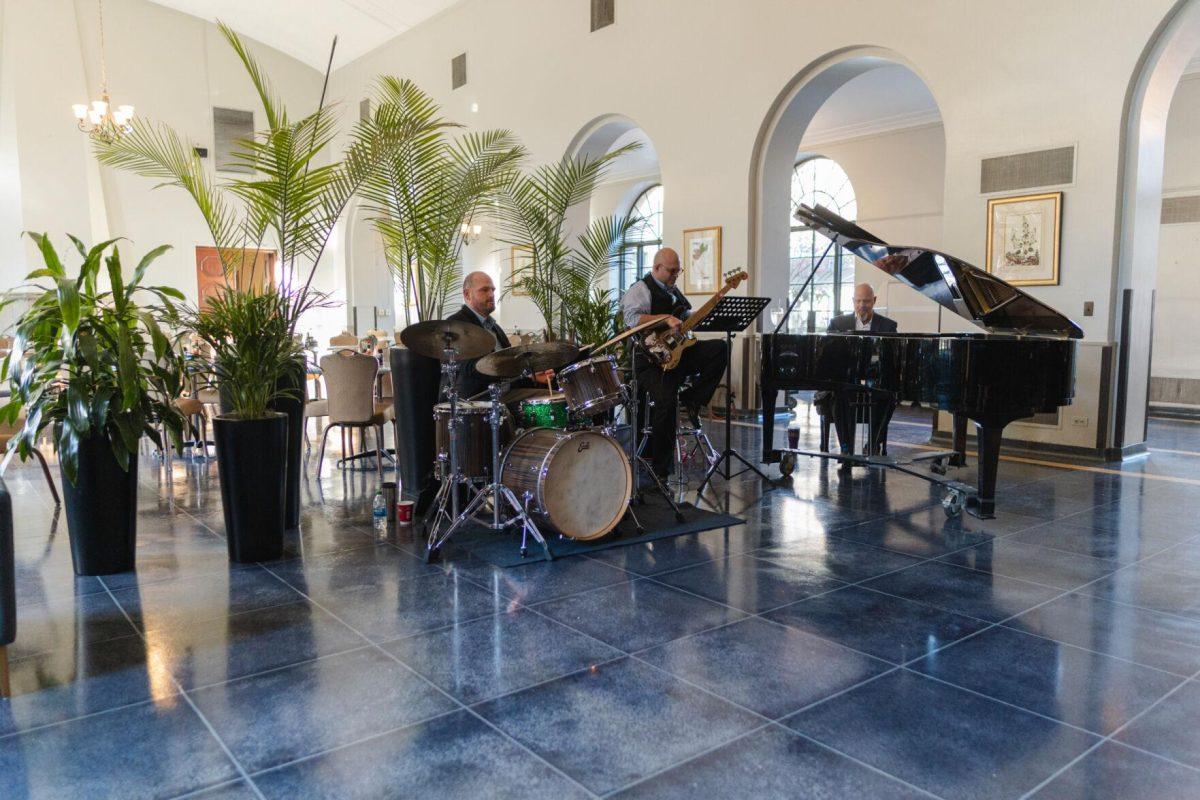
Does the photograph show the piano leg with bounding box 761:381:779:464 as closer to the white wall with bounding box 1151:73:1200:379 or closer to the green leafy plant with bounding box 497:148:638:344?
the green leafy plant with bounding box 497:148:638:344

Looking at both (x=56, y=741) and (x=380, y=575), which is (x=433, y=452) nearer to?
A: (x=380, y=575)

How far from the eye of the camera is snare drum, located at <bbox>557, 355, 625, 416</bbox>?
3.99 metres

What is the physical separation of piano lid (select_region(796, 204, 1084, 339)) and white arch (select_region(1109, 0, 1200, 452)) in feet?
6.51

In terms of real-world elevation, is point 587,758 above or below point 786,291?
below

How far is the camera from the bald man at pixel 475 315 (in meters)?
4.56

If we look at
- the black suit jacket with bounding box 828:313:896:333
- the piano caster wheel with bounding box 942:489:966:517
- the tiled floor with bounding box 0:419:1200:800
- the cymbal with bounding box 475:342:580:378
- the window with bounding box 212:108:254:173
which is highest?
the window with bounding box 212:108:254:173

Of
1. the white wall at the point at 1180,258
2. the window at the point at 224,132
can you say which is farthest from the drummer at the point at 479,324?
the window at the point at 224,132

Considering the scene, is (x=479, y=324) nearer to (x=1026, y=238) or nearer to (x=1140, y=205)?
(x=1026, y=238)

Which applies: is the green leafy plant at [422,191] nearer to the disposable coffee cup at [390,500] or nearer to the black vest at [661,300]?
the disposable coffee cup at [390,500]

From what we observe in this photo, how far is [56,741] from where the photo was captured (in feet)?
7.63

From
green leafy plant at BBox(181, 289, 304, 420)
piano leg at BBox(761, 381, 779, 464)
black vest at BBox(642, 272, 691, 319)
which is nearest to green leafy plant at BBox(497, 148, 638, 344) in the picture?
black vest at BBox(642, 272, 691, 319)

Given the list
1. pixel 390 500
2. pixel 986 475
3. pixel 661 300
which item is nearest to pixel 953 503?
pixel 986 475

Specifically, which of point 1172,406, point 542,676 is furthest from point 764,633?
point 1172,406

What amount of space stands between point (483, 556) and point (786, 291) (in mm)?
5819
